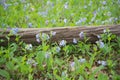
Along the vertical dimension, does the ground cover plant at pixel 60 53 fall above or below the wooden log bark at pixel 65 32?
below

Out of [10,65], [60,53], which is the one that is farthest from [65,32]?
[10,65]

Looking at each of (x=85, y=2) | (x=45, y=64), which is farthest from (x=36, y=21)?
(x=45, y=64)

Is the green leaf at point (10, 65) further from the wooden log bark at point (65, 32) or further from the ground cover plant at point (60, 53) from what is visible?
the wooden log bark at point (65, 32)

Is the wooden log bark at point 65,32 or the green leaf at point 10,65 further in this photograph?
the wooden log bark at point 65,32

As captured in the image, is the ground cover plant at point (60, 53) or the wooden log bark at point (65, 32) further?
the wooden log bark at point (65, 32)

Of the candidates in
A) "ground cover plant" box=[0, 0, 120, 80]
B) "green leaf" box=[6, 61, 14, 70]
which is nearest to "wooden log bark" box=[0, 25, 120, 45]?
"ground cover plant" box=[0, 0, 120, 80]

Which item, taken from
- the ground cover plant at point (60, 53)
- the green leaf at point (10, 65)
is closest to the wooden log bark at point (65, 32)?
the ground cover plant at point (60, 53)

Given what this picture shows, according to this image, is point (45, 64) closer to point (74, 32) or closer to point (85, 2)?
point (74, 32)

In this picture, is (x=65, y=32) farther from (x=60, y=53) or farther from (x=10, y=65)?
(x=10, y=65)
